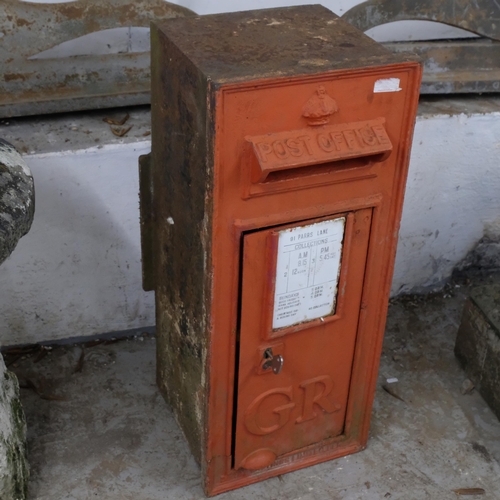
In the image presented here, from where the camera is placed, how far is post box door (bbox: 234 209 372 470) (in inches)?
85.4

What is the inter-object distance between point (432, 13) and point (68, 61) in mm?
1547

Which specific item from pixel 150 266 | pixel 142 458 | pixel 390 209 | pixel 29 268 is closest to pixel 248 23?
pixel 390 209

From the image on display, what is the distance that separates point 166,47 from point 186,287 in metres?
0.73

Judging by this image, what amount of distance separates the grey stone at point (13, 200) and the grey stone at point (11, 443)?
677 mm

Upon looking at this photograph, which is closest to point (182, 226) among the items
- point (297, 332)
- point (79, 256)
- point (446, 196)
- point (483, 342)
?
point (297, 332)

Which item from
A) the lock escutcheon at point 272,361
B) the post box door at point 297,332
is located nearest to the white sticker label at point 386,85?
the post box door at point 297,332

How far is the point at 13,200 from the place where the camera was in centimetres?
202

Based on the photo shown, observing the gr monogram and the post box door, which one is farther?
the gr monogram

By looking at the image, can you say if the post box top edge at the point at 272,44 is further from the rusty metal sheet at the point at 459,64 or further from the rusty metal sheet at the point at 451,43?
the rusty metal sheet at the point at 459,64

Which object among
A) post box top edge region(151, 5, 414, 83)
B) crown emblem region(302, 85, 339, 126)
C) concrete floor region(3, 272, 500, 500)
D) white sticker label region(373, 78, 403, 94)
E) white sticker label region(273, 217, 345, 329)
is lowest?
concrete floor region(3, 272, 500, 500)

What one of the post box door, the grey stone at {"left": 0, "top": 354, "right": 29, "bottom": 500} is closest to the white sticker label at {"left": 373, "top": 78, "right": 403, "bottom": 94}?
the post box door

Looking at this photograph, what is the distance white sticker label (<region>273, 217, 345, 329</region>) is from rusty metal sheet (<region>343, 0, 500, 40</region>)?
1.31 metres

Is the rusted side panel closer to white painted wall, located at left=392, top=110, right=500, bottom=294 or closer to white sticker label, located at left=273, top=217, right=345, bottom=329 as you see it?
white sticker label, located at left=273, top=217, right=345, bottom=329

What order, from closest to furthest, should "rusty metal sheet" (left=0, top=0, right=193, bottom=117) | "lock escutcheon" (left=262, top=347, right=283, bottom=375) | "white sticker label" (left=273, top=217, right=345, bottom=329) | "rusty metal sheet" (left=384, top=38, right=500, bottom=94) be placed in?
"white sticker label" (left=273, top=217, right=345, bottom=329)
"lock escutcheon" (left=262, top=347, right=283, bottom=375)
"rusty metal sheet" (left=0, top=0, right=193, bottom=117)
"rusty metal sheet" (left=384, top=38, right=500, bottom=94)
